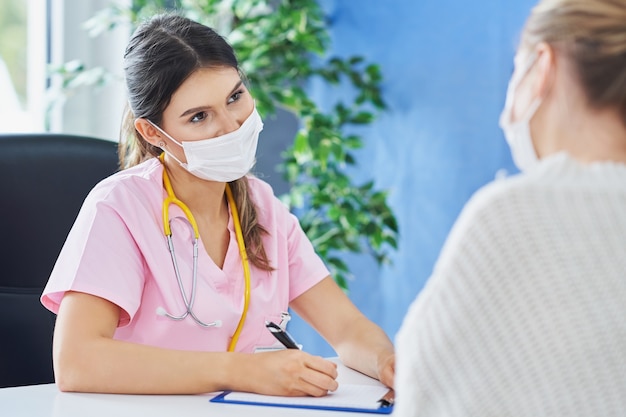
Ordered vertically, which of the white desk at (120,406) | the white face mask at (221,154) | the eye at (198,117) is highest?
the eye at (198,117)

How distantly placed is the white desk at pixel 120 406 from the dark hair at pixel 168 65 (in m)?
0.44

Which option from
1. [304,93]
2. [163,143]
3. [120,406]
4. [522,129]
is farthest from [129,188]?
[304,93]

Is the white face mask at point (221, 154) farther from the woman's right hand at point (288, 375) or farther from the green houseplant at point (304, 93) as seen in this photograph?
the green houseplant at point (304, 93)

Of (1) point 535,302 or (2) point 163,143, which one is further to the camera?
(2) point 163,143

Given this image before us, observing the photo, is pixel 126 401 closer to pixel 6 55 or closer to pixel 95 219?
pixel 95 219

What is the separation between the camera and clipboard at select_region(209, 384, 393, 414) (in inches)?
51.6

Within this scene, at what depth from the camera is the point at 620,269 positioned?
834 millimetres

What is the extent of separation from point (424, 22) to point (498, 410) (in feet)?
7.48

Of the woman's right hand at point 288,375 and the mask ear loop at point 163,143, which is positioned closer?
the woman's right hand at point 288,375

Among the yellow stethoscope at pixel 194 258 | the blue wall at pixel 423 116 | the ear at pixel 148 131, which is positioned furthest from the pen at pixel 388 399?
the blue wall at pixel 423 116

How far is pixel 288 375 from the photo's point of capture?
137 centimetres

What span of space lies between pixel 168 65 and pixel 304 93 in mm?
1311

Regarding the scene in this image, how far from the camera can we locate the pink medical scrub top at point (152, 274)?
1.50 m

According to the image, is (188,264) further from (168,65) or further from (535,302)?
(535,302)
